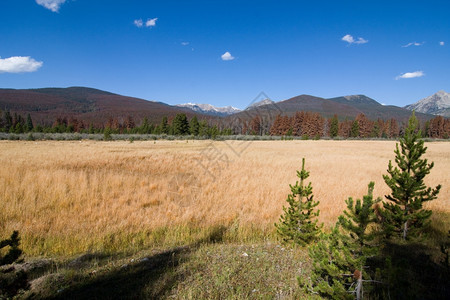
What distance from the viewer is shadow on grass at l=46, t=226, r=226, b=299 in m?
2.56

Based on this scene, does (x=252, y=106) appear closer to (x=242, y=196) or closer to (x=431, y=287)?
(x=242, y=196)

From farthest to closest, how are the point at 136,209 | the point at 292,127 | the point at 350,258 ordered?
the point at 292,127 → the point at 136,209 → the point at 350,258

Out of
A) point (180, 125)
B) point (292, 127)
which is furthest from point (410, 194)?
point (292, 127)

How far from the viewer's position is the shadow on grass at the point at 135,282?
8.39 feet

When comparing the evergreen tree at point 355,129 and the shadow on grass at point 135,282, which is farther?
the evergreen tree at point 355,129

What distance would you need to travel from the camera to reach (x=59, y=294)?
Answer: 2561mm

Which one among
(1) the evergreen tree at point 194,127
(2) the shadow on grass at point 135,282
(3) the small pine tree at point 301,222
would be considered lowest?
(2) the shadow on grass at point 135,282

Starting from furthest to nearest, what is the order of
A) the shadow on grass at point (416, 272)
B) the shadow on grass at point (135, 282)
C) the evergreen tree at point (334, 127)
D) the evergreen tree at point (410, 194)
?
the evergreen tree at point (334, 127) → the evergreen tree at point (410, 194) → the shadow on grass at point (135, 282) → the shadow on grass at point (416, 272)

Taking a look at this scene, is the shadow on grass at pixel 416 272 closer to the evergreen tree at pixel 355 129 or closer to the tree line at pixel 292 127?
the tree line at pixel 292 127

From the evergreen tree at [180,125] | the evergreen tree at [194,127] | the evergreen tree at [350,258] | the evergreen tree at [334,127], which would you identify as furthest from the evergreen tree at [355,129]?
the evergreen tree at [350,258]

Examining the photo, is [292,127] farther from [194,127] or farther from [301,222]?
[301,222]

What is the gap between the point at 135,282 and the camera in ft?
9.22

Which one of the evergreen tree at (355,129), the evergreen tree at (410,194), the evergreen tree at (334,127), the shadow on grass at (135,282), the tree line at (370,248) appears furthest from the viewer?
the evergreen tree at (355,129)

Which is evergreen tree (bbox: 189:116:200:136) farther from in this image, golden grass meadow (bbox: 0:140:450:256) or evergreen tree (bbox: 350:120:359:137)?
evergreen tree (bbox: 350:120:359:137)
